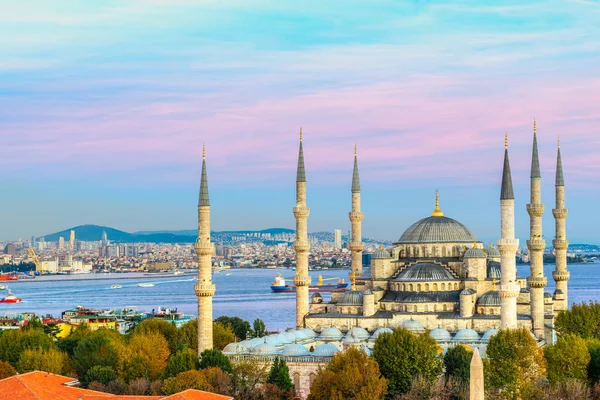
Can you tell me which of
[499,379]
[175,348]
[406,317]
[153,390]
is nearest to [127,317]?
[175,348]

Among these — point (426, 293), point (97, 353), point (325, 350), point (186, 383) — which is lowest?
point (186, 383)

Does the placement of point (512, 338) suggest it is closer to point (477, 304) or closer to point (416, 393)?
point (416, 393)

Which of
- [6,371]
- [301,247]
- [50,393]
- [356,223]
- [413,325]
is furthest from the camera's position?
[356,223]

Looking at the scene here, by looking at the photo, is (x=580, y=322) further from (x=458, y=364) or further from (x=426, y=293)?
Result: (x=458, y=364)

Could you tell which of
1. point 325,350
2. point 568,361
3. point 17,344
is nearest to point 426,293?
point 325,350

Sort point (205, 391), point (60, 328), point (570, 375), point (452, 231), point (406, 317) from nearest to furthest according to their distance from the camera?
1. point (205, 391)
2. point (570, 375)
3. point (406, 317)
4. point (452, 231)
5. point (60, 328)

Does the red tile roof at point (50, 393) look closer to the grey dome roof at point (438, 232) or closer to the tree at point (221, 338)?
the tree at point (221, 338)
